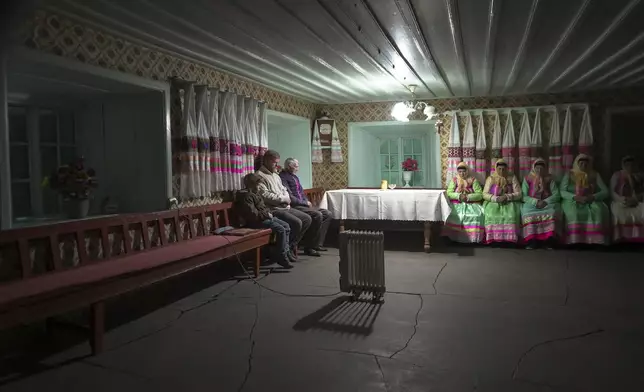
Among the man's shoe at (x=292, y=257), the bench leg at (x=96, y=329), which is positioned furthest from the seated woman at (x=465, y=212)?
the bench leg at (x=96, y=329)

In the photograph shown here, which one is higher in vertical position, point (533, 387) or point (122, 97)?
point (122, 97)

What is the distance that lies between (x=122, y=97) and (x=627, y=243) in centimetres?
697

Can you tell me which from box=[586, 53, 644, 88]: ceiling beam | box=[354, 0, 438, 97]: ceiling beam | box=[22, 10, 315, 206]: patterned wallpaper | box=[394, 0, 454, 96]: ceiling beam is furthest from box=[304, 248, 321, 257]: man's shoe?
box=[586, 53, 644, 88]: ceiling beam

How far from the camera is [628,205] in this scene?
5.96 metres

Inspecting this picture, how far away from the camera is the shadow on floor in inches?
124

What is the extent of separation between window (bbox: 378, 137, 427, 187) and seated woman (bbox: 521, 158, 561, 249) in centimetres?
258

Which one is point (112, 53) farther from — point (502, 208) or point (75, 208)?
point (502, 208)

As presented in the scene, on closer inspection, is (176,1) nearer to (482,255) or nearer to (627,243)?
(482,255)

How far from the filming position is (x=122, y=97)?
14.6ft

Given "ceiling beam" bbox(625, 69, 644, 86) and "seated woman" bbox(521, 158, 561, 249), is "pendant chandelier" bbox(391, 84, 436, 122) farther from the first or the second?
"ceiling beam" bbox(625, 69, 644, 86)

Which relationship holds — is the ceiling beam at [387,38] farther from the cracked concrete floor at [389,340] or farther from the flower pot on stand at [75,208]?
the flower pot on stand at [75,208]

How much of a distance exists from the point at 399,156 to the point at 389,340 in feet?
21.3

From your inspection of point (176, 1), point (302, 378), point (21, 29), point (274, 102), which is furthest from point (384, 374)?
point (274, 102)

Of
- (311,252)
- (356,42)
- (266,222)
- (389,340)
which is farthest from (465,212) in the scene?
(389,340)
